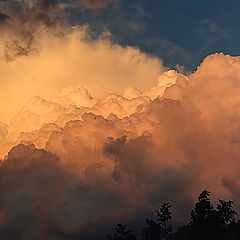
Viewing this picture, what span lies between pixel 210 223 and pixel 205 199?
809 centimetres

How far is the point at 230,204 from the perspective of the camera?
13675 centimetres

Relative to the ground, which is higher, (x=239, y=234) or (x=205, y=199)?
(x=205, y=199)

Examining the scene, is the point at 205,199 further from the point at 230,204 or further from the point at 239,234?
the point at 239,234

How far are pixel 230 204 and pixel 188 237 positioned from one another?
17660 mm

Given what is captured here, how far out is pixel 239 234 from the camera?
118 metres

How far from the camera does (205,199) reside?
5359 inches

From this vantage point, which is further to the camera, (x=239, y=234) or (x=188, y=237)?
(x=188, y=237)

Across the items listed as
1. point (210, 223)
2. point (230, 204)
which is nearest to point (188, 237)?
point (210, 223)

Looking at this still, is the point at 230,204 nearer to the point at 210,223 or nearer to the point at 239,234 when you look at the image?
the point at 210,223

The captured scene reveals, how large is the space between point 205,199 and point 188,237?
44.0ft

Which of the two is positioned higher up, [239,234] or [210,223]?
[210,223]

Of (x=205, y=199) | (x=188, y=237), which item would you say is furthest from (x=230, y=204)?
(x=188, y=237)

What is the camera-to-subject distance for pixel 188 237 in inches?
5281

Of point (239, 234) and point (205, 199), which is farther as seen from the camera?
→ point (205, 199)
